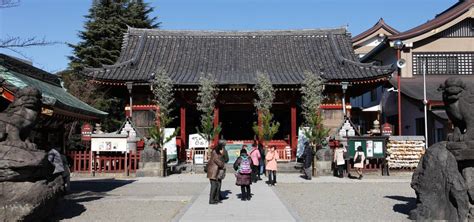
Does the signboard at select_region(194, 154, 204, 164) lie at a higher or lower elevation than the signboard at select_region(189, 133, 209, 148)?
lower

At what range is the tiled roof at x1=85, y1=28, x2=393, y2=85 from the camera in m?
22.8

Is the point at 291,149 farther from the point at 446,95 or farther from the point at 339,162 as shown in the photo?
the point at 446,95

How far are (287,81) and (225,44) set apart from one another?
22.3 feet

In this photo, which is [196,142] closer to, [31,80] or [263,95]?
[263,95]

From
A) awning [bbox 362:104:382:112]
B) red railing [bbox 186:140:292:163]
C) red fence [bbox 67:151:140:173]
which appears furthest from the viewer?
awning [bbox 362:104:382:112]

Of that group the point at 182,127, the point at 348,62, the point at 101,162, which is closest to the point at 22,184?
the point at 101,162

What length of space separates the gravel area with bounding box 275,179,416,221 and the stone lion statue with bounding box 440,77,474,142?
2155 mm

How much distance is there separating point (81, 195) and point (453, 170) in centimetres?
991

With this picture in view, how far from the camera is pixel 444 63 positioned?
86.8 feet

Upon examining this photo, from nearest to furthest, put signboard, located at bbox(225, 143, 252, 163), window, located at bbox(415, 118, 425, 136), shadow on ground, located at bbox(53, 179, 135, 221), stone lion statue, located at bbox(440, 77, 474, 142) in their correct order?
stone lion statue, located at bbox(440, 77, 474, 142)
shadow on ground, located at bbox(53, 179, 135, 221)
signboard, located at bbox(225, 143, 252, 163)
window, located at bbox(415, 118, 425, 136)

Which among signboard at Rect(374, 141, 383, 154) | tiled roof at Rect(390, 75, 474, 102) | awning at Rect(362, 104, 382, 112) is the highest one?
tiled roof at Rect(390, 75, 474, 102)

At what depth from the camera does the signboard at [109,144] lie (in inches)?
765

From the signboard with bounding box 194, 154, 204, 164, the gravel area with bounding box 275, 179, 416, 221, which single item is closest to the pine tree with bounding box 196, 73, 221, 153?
the signboard with bounding box 194, 154, 204, 164

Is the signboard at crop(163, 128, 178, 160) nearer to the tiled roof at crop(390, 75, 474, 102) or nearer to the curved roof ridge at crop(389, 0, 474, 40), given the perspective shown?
the tiled roof at crop(390, 75, 474, 102)
